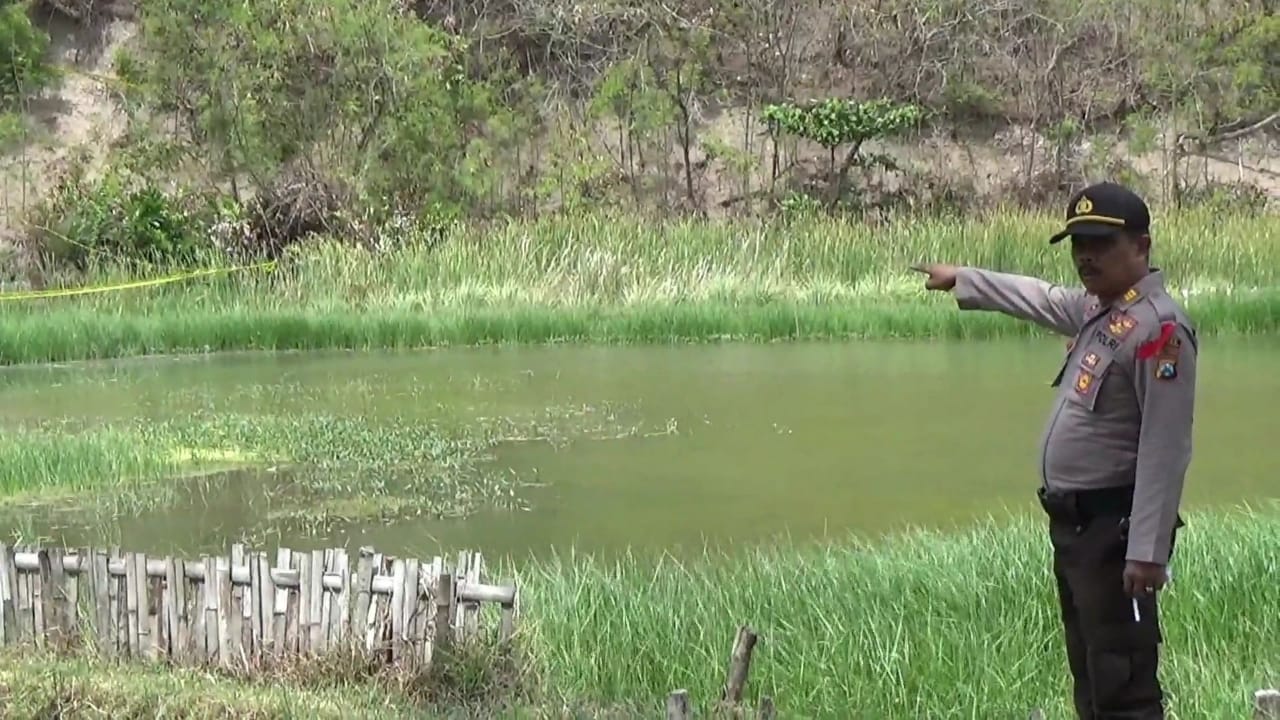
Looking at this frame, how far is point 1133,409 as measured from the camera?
297 cm

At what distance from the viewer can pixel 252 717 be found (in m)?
3.77

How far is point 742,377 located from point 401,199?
780 cm

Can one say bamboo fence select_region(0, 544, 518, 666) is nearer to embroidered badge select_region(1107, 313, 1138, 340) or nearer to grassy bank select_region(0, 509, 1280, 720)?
grassy bank select_region(0, 509, 1280, 720)

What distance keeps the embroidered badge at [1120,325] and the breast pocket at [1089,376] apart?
0.13ft

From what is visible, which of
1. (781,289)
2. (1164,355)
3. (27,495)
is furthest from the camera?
(781,289)

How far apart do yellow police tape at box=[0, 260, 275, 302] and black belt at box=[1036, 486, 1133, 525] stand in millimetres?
12059

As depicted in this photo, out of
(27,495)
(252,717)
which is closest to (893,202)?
(27,495)

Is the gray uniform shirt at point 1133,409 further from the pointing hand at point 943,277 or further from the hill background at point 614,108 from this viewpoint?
the hill background at point 614,108

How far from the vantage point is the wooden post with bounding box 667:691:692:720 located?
124 inches

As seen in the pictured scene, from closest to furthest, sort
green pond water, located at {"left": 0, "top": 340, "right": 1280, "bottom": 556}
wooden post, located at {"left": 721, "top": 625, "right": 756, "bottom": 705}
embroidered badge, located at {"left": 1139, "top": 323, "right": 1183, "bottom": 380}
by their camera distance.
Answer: embroidered badge, located at {"left": 1139, "top": 323, "right": 1183, "bottom": 380} < wooden post, located at {"left": 721, "top": 625, "right": 756, "bottom": 705} < green pond water, located at {"left": 0, "top": 340, "right": 1280, "bottom": 556}

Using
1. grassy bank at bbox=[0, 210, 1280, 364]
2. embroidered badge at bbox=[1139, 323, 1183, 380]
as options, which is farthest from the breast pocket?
grassy bank at bbox=[0, 210, 1280, 364]

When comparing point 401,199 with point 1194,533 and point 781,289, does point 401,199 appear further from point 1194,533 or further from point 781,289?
point 1194,533

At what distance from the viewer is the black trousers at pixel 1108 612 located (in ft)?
9.90

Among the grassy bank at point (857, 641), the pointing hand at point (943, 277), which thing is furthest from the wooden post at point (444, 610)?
the pointing hand at point (943, 277)
